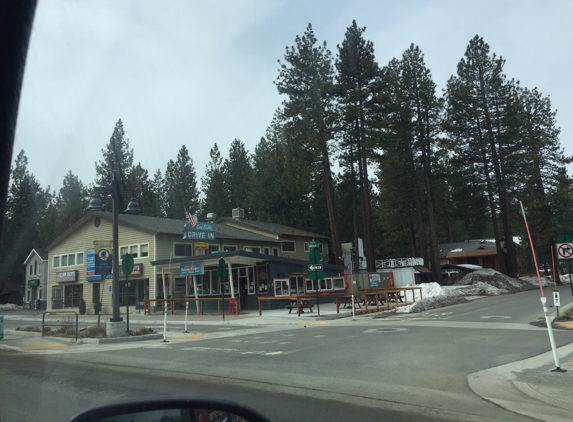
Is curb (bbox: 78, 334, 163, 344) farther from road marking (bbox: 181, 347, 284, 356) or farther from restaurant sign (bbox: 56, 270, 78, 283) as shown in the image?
restaurant sign (bbox: 56, 270, 78, 283)

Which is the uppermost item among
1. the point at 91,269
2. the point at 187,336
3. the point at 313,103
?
the point at 313,103

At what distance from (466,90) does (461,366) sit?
43388 millimetres

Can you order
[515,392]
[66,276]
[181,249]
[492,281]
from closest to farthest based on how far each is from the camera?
[515,392] < [181,249] < [66,276] < [492,281]

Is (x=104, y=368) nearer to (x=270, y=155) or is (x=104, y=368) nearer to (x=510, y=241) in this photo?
(x=510, y=241)

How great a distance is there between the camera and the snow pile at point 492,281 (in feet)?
139

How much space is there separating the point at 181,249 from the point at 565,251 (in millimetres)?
27729

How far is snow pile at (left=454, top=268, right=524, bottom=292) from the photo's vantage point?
42.4 metres

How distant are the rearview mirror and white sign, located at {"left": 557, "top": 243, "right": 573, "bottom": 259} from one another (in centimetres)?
1789

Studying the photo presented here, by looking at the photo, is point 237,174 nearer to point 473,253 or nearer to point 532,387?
point 473,253

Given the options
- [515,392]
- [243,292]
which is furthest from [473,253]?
[515,392]

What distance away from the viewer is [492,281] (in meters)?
42.9

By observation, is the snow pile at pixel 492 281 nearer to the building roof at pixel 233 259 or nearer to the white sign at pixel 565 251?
the building roof at pixel 233 259

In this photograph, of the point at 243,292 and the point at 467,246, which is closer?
the point at 243,292

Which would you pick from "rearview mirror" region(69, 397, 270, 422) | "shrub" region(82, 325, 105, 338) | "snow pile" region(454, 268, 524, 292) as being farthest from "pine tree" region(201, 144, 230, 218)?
"rearview mirror" region(69, 397, 270, 422)
